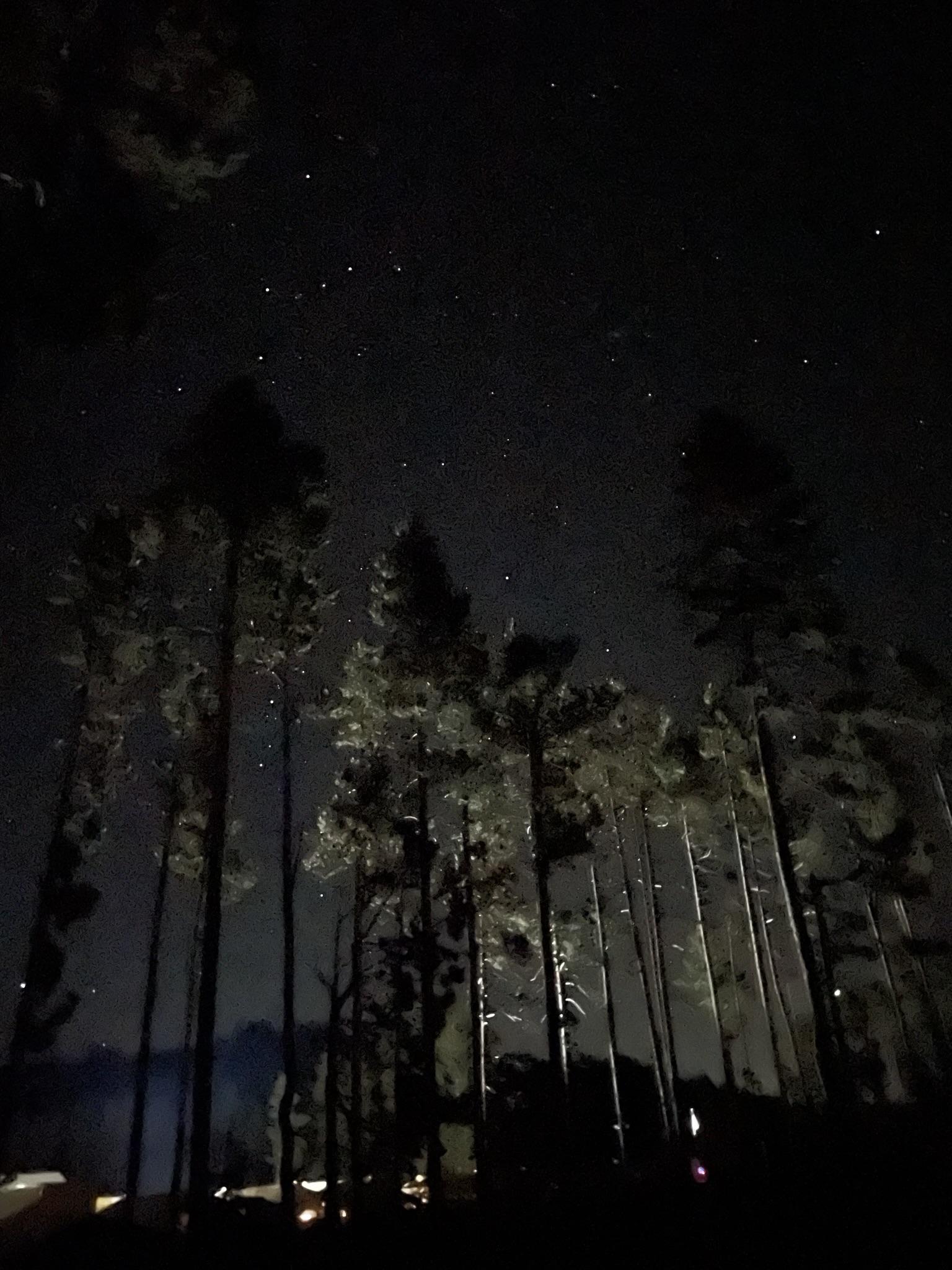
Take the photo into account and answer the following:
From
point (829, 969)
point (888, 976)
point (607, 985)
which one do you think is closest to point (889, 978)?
point (888, 976)

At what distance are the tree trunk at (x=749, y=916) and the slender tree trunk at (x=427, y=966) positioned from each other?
10.3 metres

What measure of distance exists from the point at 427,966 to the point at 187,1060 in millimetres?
10765

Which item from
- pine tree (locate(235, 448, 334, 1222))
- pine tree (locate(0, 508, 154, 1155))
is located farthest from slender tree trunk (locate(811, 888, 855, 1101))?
pine tree (locate(0, 508, 154, 1155))

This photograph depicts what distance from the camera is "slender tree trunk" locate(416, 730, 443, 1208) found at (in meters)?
21.0

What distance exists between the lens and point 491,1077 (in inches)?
1553

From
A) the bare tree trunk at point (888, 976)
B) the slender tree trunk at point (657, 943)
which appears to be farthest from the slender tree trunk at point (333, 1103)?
the bare tree trunk at point (888, 976)

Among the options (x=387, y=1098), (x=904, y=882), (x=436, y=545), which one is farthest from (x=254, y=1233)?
(x=387, y=1098)

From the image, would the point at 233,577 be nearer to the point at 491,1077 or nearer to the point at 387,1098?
the point at 491,1077

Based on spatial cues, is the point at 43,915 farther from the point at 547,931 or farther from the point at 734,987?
the point at 734,987

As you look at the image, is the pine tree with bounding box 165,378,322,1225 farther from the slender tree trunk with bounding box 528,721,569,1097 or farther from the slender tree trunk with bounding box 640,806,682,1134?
the slender tree trunk with bounding box 640,806,682,1134

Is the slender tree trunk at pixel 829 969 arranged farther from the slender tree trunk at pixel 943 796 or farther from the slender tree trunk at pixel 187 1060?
the slender tree trunk at pixel 187 1060

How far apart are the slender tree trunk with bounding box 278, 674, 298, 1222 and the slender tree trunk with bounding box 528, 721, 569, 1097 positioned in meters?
6.47

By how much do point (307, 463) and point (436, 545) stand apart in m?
5.93

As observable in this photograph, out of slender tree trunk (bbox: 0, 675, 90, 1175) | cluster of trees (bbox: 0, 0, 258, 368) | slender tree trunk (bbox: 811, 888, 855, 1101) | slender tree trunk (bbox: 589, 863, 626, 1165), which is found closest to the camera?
cluster of trees (bbox: 0, 0, 258, 368)
